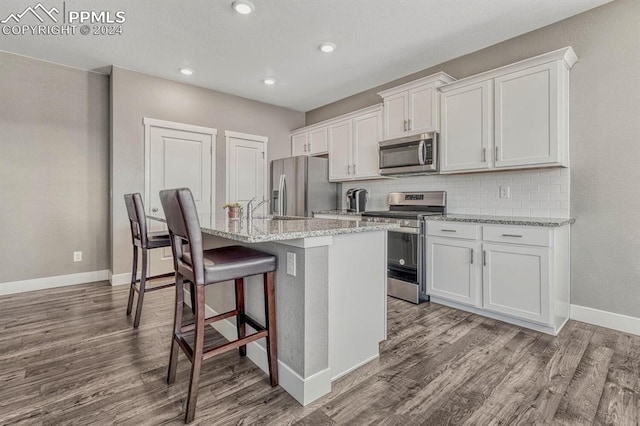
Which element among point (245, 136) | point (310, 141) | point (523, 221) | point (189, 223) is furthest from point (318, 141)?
point (189, 223)

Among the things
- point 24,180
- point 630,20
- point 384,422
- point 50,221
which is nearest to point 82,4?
point 24,180

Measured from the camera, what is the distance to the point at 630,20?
8.20 ft

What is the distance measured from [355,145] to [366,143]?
205mm

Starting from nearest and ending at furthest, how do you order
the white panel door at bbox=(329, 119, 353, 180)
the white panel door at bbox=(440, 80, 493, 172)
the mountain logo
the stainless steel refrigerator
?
the mountain logo, the white panel door at bbox=(440, 80, 493, 172), the white panel door at bbox=(329, 119, 353, 180), the stainless steel refrigerator

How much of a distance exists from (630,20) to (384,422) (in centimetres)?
349

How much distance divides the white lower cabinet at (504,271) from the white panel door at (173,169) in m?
3.12

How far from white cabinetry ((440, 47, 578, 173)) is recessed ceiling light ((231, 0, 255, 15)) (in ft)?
6.73

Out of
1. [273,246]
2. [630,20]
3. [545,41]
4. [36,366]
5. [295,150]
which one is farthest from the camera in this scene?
[295,150]

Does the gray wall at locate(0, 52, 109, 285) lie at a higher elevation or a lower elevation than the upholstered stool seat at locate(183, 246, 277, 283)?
higher

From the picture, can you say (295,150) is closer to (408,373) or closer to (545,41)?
(545,41)

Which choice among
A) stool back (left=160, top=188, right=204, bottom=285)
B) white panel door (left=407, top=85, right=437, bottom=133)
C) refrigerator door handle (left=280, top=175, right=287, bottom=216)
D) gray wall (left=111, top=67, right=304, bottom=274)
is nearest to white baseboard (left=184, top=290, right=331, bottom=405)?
stool back (left=160, top=188, right=204, bottom=285)

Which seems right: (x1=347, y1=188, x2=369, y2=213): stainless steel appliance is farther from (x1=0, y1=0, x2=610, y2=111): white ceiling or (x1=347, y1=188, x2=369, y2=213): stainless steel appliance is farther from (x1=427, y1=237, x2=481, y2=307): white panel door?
(x1=0, y1=0, x2=610, y2=111): white ceiling

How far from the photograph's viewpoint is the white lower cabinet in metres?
2.48

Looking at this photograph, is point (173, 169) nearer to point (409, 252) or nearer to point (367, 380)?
point (409, 252)
